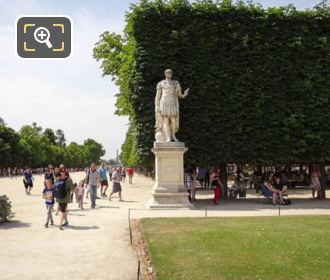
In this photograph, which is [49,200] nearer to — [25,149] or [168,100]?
[168,100]

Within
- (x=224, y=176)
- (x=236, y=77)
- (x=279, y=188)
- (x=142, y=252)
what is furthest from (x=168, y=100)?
(x=142, y=252)

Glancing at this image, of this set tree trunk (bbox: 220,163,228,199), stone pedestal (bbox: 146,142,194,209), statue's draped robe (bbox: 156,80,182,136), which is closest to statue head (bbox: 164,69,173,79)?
statue's draped robe (bbox: 156,80,182,136)

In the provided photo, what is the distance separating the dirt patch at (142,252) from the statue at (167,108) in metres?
6.17

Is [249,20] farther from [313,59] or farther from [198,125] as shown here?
[198,125]

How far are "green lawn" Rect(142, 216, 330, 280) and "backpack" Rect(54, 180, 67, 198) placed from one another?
9.04 feet

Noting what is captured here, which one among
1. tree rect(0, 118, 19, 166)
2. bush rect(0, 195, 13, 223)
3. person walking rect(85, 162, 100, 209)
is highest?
tree rect(0, 118, 19, 166)

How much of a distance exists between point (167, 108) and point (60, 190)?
727 cm

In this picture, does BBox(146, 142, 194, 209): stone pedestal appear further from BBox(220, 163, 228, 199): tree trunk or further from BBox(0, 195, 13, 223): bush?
BBox(0, 195, 13, 223): bush

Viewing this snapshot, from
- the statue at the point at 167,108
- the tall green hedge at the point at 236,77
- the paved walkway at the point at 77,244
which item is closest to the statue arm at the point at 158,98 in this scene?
the statue at the point at 167,108

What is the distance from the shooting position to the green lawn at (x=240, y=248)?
27.2ft

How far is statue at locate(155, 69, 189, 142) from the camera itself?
2006cm

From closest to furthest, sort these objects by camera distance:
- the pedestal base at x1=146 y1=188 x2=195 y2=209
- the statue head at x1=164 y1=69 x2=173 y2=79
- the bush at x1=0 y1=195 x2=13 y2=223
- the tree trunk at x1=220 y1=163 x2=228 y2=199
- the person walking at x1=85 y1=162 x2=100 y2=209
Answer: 1. the bush at x1=0 y1=195 x2=13 y2=223
2. the pedestal base at x1=146 y1=188 x2=195 y2=209
3. the person walking at x1=85 y1=162 x2=100 y2=209
4. the statue head at x1=164 y1=69 x2=173 y2=79
5. the tree trunk at x1=220 y1=163 x2=228 y2=199

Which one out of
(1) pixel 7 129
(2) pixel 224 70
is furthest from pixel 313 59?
(1) pixel 7 129

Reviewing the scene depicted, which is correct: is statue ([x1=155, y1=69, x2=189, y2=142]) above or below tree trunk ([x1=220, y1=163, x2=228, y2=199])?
above
